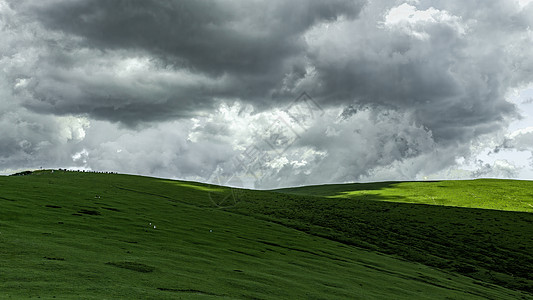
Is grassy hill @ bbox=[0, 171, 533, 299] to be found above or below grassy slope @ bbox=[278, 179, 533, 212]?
below

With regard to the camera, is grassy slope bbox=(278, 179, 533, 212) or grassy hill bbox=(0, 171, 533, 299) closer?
grassy hill bbox=(0, 171, 533, 299)

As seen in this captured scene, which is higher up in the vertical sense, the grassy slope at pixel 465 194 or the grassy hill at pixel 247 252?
the grassy slope at pixel 465 194

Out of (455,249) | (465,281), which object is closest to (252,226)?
(465,281)

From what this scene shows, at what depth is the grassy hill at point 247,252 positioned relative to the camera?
58.9 feet

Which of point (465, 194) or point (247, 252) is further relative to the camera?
point (465, 194)

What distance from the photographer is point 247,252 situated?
1319 inches

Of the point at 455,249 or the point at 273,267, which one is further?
the point at 455,249

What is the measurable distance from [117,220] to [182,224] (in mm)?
8393

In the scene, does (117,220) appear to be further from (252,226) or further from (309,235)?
(309,235)

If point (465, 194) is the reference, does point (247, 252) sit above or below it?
below

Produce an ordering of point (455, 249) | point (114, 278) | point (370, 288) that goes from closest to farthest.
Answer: point (114, 278) → point (370, 288) → point (455, 249)

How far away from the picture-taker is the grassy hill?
17953 millimetres

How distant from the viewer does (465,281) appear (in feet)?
134

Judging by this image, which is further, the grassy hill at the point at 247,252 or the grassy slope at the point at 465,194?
the grassy slope at the point at 465,194
